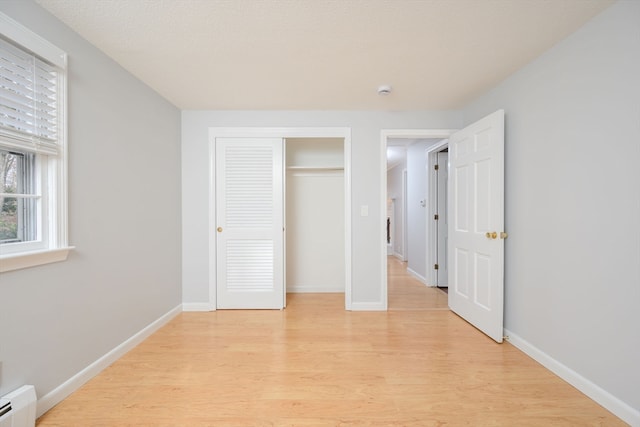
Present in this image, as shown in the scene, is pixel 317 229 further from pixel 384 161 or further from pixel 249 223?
pixel 384 161

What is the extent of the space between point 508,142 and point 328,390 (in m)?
2.48

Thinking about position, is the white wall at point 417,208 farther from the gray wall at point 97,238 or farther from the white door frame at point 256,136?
the gray wall at point 97,238

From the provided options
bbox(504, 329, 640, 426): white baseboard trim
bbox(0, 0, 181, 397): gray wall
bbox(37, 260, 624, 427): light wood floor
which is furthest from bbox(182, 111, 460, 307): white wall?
bbox(504, 329, 640, 426): white baseboard trim

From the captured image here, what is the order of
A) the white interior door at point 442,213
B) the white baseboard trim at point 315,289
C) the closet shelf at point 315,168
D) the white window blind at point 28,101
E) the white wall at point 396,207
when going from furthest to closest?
the white wall at point 396,207 < the white interior door at point 442,213 < the white baseboard trim at point 315,289 < the closet shelf at point 315,168 < the white window blind at point 28,101

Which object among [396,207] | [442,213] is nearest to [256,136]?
[442,213]

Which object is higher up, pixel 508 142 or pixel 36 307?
pixel 508 142

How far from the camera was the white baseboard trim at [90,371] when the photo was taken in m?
1.49

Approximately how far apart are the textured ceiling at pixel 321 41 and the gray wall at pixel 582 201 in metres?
0.22

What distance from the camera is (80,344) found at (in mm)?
1705

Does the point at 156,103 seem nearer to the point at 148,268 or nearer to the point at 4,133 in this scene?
the point at 4,133

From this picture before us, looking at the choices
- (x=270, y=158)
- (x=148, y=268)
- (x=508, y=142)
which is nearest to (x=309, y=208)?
(x=270, y=158)

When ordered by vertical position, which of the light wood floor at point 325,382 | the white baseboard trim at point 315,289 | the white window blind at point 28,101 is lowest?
the light wood floor at point 325,382

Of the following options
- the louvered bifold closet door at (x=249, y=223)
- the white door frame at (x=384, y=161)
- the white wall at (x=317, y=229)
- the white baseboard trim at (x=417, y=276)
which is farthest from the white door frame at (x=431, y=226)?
the louvered bifold closet door at (x=249, y=223)

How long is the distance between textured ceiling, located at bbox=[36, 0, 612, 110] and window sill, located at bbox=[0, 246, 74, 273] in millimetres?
1404
